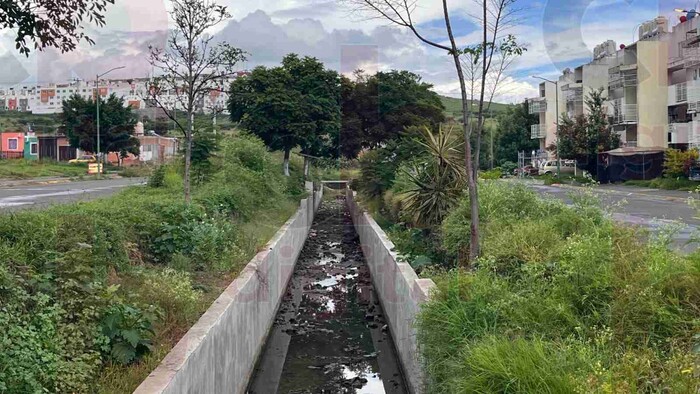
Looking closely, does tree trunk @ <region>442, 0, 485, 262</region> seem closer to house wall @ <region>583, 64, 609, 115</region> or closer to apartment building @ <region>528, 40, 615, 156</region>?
apartment building @ <region>528, 40, 615, 156</region>

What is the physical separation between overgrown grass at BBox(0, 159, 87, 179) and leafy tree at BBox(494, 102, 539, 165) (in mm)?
42527

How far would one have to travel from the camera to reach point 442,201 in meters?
13.0

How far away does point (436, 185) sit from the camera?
42.9 feet

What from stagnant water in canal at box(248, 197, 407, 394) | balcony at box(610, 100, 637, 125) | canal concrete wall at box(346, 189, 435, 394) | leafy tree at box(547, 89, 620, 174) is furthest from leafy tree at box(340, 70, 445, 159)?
balcony at box(610, 100, 637, 125)

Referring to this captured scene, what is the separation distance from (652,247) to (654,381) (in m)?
2.16

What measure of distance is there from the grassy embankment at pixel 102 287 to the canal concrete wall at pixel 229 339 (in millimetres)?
252

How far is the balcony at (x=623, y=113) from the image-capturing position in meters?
48.7

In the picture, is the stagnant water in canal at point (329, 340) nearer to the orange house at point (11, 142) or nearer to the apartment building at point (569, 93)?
the apartment building at point (569, 93)

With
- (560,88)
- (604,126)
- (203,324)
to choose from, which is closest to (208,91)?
(203,324)

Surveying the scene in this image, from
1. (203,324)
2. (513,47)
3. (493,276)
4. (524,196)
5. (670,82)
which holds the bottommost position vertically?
(203,324)

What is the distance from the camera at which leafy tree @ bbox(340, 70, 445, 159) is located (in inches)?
1268

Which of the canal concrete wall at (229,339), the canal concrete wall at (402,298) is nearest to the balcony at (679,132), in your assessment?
the canal concrete wall at (402,298)

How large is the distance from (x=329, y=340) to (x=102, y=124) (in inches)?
1924

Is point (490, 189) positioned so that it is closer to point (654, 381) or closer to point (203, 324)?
point (203, 324)
